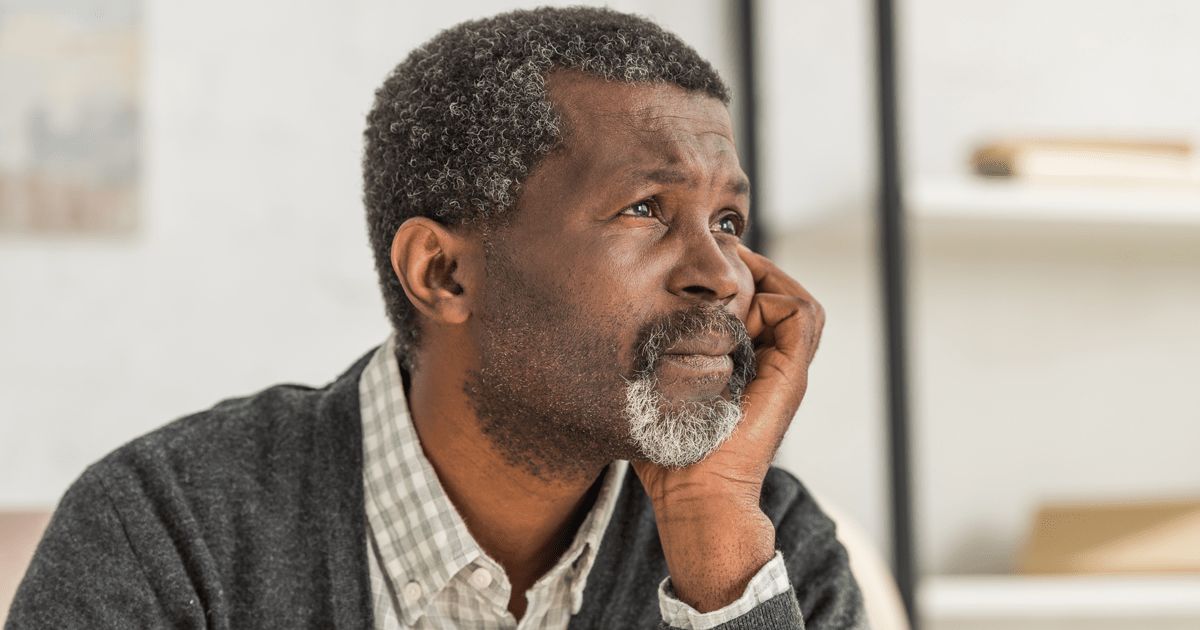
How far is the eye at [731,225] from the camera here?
3.48 feet

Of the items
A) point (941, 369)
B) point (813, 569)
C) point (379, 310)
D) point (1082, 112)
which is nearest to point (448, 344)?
point (813, 569)

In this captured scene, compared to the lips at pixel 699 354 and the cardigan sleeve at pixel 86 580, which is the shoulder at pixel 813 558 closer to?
the lips at pixel 699 354

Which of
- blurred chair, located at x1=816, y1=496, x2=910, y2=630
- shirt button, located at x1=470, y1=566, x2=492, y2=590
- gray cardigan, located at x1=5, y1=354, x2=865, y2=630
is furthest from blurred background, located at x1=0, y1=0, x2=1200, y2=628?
shirt button, located at x1=470, y1=566, x2=492, y2=590

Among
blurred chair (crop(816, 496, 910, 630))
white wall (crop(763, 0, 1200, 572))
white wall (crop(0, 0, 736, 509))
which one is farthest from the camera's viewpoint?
white wall (crop(763, 0, 1200, 572))

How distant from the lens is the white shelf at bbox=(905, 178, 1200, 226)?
1618 mm

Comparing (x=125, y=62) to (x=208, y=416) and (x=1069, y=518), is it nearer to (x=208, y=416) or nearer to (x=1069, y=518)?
(x=208, y=416)

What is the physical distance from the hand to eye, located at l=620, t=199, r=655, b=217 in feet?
0.52

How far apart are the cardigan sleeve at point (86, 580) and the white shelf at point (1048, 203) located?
47.5 inches

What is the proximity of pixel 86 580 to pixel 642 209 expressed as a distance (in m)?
0.60

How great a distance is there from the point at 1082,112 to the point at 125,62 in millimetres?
1811

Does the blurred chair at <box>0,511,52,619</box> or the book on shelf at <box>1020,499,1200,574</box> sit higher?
the blurred chair at <box>0,511,52,619</box>

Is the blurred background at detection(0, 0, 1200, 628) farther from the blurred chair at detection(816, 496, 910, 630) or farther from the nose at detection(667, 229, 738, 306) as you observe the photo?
the nose at detection(667, 229, 738, 306)

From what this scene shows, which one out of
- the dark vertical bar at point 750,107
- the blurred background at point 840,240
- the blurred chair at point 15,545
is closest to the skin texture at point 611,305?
the blurred chair at point 15,545

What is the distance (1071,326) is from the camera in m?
2.00
